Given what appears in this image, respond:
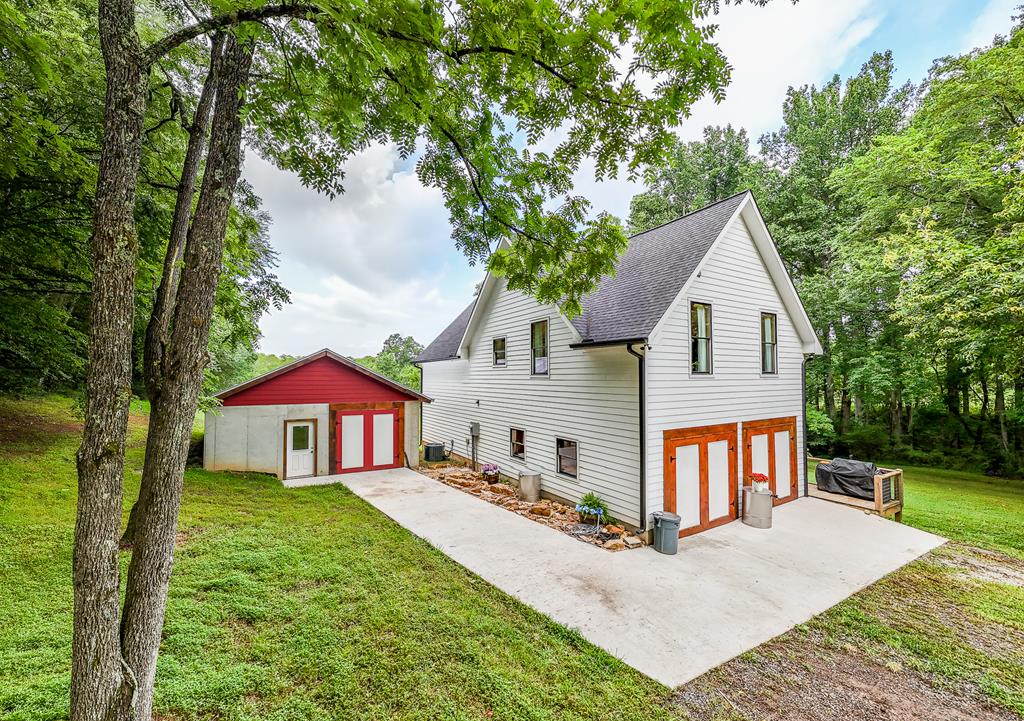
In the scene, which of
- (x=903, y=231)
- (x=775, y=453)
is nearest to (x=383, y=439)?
(x=775, y=453)

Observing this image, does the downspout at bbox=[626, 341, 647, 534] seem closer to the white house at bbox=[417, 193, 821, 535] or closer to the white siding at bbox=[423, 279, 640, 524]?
the white house at bbox=[417, 193, 821, 535]

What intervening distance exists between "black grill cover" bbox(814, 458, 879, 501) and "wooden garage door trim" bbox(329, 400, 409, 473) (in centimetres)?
1241

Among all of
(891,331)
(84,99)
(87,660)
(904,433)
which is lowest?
(904,433)

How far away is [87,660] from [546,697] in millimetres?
3334

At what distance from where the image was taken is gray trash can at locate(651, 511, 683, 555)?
695 centimetres

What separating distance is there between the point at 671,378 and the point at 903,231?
15399 millimetres

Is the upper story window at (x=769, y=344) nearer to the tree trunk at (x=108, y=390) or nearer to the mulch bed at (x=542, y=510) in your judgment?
the mulch bed at (x=542, y=510)

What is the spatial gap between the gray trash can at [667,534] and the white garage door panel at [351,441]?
31.0ft

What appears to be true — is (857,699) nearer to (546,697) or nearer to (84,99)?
(546,697)

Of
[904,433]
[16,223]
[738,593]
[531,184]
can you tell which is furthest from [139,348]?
[904,433]

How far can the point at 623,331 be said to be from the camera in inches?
302

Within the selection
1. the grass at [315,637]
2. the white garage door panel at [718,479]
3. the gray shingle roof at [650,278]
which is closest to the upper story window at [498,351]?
the gray shingle roof at [650,278]

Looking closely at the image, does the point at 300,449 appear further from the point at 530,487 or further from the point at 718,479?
the point at 718,479

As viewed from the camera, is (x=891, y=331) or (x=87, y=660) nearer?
(x=87, y=660)
